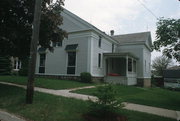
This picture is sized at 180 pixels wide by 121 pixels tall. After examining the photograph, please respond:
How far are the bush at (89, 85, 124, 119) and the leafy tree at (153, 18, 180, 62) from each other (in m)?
6.69

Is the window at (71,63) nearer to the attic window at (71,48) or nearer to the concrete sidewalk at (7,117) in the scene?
the attic window at (71,48)

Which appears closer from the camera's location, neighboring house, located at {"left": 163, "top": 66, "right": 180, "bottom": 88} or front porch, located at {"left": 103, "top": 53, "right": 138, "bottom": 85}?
front porch, located at {"left": 103, "top": 53, "right": 138, "bottom": 85}

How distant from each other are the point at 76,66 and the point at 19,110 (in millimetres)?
12583

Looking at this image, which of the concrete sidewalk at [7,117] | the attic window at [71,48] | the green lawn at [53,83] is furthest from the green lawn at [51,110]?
the attic window at [71,48]

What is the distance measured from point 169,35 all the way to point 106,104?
7.31 metres

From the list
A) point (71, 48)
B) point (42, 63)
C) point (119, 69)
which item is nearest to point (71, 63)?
point (71, 48)

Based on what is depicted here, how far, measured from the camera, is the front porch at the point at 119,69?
66.1 ft

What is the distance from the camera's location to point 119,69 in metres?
24.7

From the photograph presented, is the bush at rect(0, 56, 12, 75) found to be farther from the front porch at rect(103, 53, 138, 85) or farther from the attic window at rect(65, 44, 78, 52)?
the front porch at rect(103, 53, 138, 85)

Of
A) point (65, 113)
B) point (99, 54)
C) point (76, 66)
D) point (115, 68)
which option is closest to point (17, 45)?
point (65, 113)

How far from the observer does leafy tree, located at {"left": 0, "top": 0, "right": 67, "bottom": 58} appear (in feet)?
34.7

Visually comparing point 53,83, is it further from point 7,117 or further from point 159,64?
point 159,64

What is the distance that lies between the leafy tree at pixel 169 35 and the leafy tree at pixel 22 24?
6.74m

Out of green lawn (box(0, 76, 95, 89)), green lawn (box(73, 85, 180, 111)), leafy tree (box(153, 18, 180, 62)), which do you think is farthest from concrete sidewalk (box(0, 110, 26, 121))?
leafy tree (box(153, 18, 180, 62))
